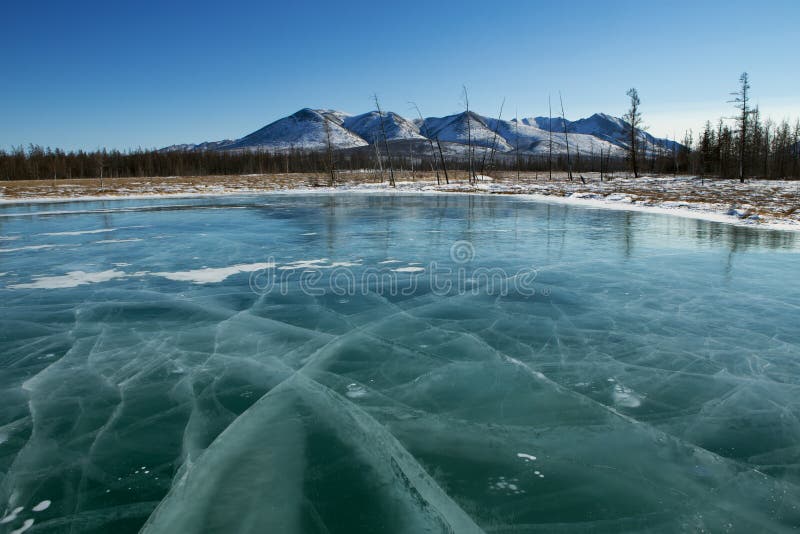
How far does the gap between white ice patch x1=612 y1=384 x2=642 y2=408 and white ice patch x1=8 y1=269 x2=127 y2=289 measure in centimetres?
769

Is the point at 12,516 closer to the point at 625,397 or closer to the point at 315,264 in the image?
the point at 625,397

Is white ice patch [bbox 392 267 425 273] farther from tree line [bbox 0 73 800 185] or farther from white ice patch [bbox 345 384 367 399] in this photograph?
tree line [bbox 0 73 800 185]

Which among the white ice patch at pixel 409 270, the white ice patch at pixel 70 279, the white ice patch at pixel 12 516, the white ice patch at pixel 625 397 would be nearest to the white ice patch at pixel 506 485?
the white ice patch at pixel 625 397

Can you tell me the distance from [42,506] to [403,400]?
87.2 inches

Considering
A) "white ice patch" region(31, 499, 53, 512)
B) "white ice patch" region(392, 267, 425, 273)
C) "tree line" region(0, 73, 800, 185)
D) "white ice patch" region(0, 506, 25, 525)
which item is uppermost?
"tree line" region(0, 73, 800, 185)

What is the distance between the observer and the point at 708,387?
12.2 feet

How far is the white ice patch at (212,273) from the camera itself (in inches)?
301

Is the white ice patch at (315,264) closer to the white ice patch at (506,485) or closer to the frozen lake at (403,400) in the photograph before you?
the frozen lake at (403,400)

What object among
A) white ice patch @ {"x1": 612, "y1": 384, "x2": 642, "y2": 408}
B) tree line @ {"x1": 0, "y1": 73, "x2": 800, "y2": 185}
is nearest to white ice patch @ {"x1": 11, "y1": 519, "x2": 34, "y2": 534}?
white ice patch @ {"x1": 612, "y1": 384, "x2": 642, "y2": 408}

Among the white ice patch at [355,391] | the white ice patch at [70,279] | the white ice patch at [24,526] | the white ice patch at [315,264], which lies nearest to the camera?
the white ice patch at [24,526]

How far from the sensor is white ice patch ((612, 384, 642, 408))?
3.45 meters

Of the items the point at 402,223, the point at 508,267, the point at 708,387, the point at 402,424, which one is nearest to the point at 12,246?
the point at 402,223

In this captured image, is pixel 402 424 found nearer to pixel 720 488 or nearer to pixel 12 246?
pixel 720 488

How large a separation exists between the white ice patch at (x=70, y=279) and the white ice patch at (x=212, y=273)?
31.6 inches
